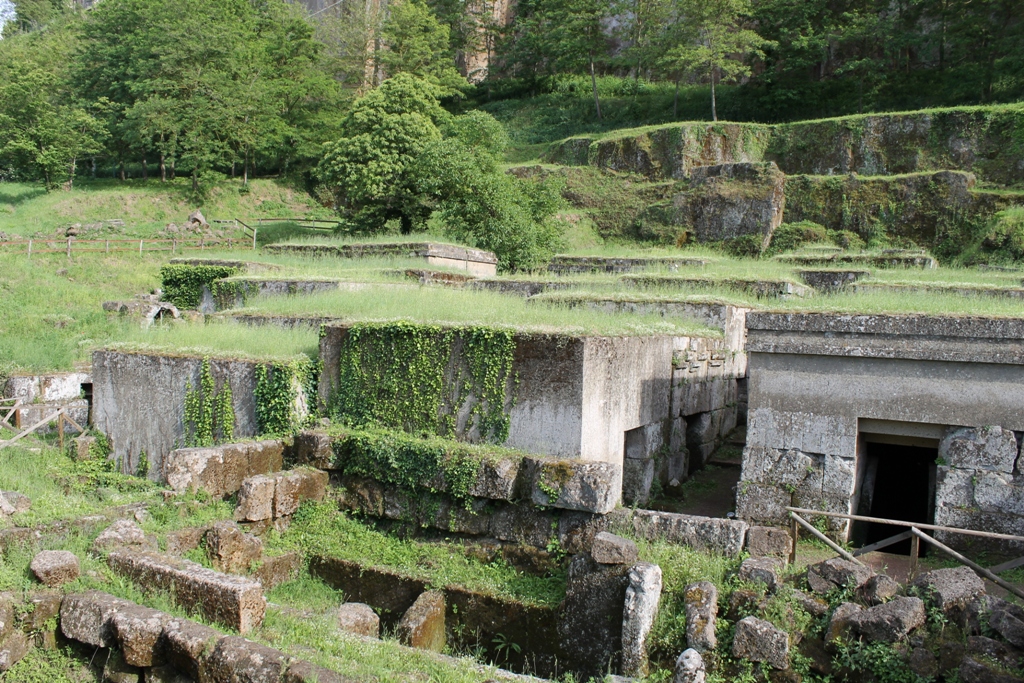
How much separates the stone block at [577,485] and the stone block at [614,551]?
51 cm

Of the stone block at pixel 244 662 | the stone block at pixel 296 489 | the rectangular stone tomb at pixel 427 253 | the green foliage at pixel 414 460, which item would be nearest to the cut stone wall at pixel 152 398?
the stone block at pixel 296 489

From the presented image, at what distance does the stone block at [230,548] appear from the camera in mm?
7309

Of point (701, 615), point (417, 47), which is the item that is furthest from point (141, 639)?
point (417, 47)

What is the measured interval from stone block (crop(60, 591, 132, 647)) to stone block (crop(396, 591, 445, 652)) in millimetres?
2389

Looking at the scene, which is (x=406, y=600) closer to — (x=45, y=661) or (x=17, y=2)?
(x=45, y=661)

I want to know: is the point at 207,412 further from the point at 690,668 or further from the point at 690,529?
the point at 690,668

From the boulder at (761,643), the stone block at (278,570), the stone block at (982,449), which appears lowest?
the stone block at (278,570)

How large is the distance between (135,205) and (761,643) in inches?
1573

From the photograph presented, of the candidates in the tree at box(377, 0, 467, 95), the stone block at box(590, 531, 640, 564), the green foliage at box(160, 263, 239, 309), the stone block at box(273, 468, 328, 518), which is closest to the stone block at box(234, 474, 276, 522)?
the stone block at box(273, 468, 328, 518)

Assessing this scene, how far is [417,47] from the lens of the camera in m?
44.6

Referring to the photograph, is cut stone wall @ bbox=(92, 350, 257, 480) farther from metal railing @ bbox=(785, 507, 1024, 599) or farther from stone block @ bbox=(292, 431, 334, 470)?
metal railing @ bbox=(785, 507, 1024, 599)

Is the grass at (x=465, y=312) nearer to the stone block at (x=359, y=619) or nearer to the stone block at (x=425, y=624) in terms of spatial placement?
the stone block at (x=425, y=624)

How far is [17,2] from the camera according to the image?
72750mm

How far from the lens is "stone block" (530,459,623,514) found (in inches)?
284
